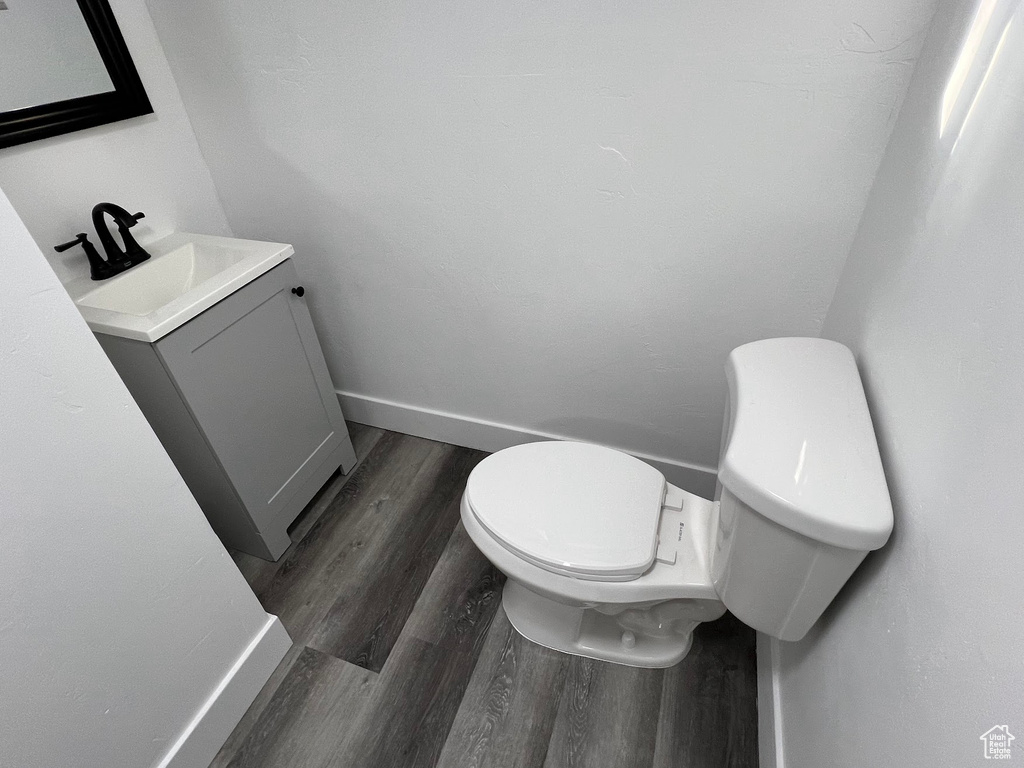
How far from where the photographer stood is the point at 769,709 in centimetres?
111

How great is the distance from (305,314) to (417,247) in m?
0.36

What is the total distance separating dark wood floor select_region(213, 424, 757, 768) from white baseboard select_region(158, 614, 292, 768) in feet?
0.10

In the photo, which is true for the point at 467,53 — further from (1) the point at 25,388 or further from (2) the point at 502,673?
(2) the point at 502,673

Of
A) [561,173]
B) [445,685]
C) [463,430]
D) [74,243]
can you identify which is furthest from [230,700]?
[561,173]

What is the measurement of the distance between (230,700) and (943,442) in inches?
54.6

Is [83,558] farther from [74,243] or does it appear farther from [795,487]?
[795,487]

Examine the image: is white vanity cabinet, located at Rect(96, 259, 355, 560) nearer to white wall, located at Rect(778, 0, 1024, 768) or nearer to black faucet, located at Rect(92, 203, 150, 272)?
black faucet, located at Rect(92, 203, 150, 272)

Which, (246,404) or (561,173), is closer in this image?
(561,173)

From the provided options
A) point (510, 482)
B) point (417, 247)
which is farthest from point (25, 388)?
point (417, 247)

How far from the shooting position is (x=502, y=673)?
4.26 feet

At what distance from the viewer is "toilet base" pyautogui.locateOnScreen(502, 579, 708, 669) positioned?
1295 mm

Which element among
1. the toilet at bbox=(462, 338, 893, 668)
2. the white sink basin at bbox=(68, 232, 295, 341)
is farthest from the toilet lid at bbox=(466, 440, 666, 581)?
the white sink basin at bbox=(68, 232, 295, 341)

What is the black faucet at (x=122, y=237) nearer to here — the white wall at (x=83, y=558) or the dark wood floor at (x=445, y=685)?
the white wall at (x=83, y=558)
